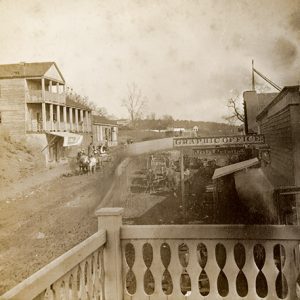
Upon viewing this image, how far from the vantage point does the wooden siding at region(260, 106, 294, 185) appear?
11.0ft

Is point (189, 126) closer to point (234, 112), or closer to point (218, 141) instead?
point (218, 141)

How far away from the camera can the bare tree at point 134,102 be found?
329 centimetres

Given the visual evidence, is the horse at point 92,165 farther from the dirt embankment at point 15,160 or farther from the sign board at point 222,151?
the sign board at point 222,151

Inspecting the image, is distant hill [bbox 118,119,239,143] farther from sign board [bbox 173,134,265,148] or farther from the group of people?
the group of people

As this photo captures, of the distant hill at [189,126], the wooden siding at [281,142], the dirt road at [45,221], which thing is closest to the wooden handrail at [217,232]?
the dirt road at [45,221]

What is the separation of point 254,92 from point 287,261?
5.11 ft

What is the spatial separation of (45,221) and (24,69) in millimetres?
1351

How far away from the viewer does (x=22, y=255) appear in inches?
119

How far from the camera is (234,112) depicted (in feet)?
11.8

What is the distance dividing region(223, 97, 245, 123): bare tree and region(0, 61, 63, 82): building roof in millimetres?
1643

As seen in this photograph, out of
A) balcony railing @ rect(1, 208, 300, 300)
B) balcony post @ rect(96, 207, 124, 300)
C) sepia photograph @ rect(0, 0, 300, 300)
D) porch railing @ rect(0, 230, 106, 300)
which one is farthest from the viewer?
balcony post @ rect(96, 207, 124, 300)

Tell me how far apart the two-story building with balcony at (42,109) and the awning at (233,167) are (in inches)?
53.0

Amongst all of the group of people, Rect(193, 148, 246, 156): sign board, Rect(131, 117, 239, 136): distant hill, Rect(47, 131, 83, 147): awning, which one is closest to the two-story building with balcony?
Rect(47, 131, 83, 147): awning

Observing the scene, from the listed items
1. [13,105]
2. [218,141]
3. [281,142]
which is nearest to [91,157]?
[13,105]
